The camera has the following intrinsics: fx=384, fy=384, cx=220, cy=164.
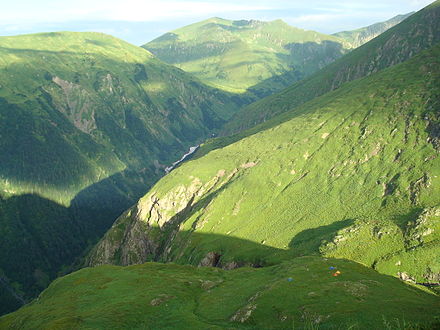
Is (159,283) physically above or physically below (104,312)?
below

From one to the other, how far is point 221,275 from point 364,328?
81.2m

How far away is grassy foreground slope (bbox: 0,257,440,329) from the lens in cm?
7319

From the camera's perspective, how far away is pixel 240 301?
9806cm

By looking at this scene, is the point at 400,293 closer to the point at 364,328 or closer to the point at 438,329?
the point at 364,328

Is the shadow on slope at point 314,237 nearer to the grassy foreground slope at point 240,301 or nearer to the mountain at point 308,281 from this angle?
the mountain at point 308,281

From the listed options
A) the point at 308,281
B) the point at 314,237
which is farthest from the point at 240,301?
the point at 314,237

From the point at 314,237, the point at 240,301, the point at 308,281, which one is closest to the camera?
the point at 240,301

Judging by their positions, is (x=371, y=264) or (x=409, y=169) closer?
(x=371, y=264)

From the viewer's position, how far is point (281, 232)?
198 metres

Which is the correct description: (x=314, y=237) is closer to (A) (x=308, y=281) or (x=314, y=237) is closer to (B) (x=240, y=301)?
(A) (x=308, y=281)

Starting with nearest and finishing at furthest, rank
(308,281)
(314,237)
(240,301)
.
A: (240,301)
(308,281)
(314,237)

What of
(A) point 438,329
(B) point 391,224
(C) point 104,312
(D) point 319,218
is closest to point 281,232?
(D) point 319,218

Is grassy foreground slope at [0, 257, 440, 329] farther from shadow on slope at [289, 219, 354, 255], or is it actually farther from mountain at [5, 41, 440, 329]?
shadow on slope at [289, 219, 354, 255]

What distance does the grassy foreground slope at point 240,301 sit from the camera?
7319cm
